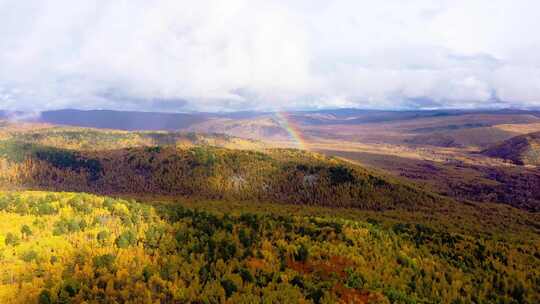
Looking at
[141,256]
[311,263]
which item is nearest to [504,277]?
[311,263]

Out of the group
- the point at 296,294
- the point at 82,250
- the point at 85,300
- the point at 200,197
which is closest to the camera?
the point at 85,300

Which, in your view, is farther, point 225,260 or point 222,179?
point 222,179

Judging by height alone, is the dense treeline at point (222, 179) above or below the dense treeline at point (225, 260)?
below

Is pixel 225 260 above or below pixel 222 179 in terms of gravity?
above

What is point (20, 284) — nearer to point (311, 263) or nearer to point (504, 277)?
point (311, 263)

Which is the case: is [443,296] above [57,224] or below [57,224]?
below
